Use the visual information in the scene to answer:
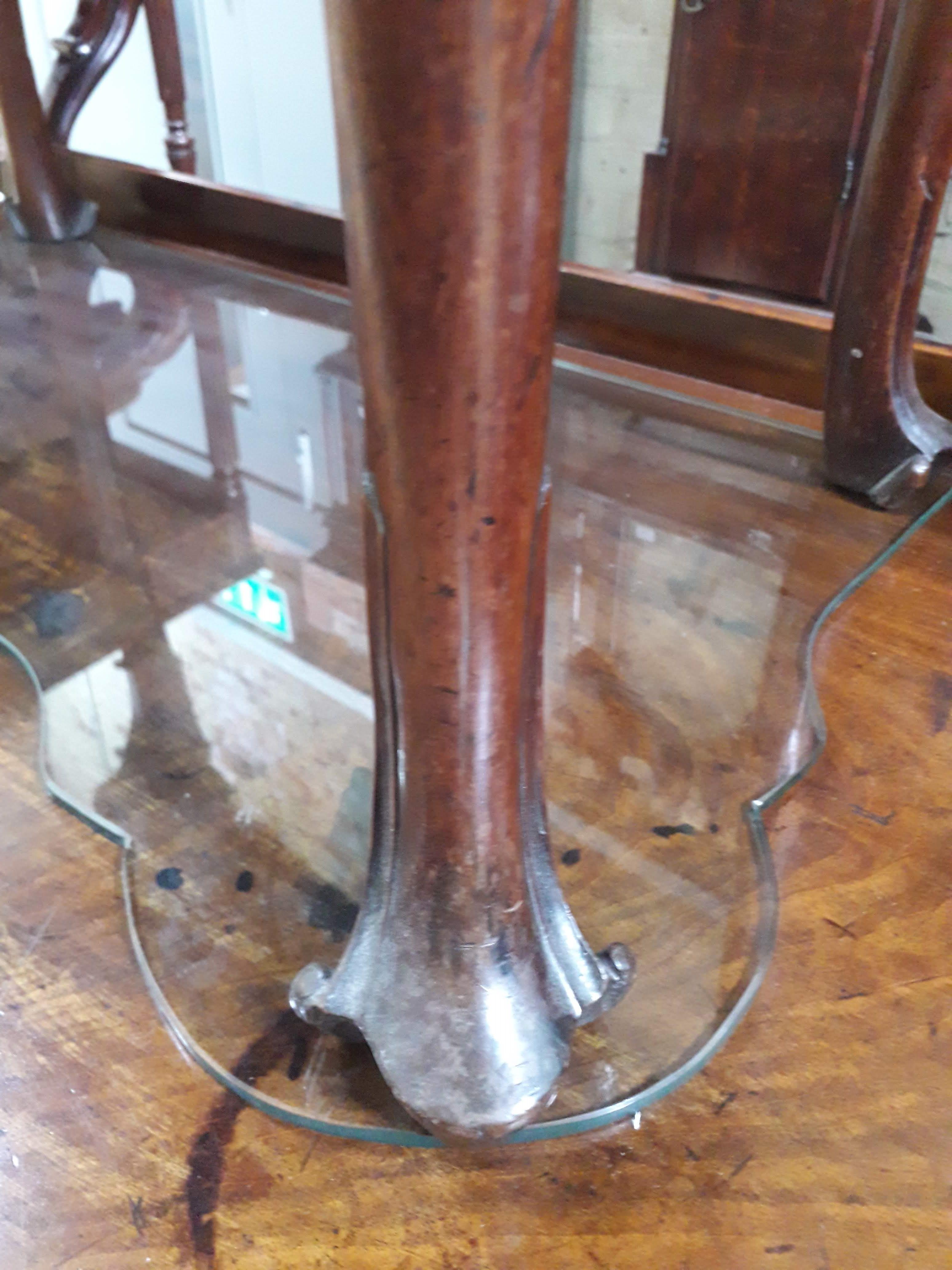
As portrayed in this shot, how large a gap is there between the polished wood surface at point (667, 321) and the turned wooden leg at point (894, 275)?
12 centimetres

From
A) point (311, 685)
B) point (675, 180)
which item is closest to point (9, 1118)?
point (311, 685)

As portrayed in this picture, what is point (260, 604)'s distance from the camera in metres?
0.83

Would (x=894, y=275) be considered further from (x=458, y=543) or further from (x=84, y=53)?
(x=84, y=53)

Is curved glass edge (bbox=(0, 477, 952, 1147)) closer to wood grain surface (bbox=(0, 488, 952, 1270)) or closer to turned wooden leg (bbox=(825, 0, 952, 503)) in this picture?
wood grain surface (bbox=(0, 488, 952, 1270))

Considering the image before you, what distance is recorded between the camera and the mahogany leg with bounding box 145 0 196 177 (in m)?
1.69

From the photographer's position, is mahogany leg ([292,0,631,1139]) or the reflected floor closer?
mahogany leg ([292,0,631,1139])

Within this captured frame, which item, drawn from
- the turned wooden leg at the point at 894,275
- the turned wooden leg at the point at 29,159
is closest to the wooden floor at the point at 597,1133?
the turned wooden leg at the point at 894,275

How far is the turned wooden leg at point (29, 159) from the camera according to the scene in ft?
4.77

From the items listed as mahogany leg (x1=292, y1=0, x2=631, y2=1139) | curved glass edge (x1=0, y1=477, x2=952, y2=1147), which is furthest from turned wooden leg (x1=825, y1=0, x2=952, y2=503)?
mahogany leg (x1=292, y1=0, x2=631, y2=1139)

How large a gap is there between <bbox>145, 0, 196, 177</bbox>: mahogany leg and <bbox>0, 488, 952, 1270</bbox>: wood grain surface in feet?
5.08

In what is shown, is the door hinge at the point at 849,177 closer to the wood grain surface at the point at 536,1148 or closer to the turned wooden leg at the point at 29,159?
the turned wooden leg at the point at 29,159

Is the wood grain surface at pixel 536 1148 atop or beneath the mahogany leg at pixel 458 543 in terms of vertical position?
beneath

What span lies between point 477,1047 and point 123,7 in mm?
1680

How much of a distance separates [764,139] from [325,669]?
1761mm
